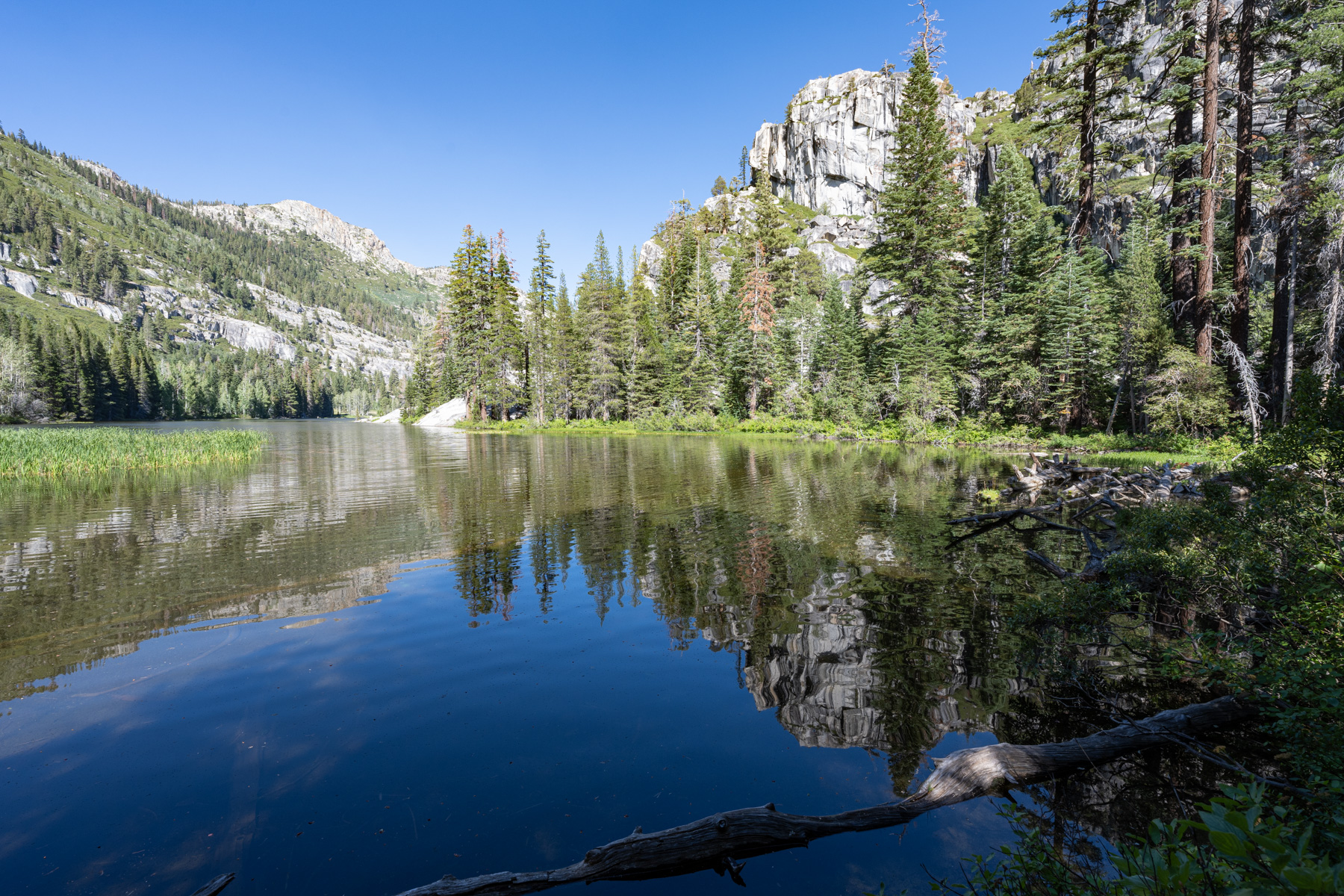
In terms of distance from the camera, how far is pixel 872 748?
5.84 metres

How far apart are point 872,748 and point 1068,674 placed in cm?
281

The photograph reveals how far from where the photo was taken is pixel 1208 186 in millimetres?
20969

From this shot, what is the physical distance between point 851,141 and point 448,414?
89.3 m

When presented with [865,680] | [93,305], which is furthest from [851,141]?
[93,305]

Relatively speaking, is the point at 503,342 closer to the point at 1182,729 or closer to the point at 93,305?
the point at 1182,729

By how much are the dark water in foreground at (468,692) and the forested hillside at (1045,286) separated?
20491 millimetres

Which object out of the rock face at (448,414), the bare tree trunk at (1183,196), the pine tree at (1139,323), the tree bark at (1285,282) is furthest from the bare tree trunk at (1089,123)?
the rock face at (448,414)

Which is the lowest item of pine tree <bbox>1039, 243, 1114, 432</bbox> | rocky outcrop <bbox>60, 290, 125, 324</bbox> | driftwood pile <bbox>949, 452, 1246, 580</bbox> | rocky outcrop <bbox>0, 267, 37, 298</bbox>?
driftwood pile <bbox>949, 452, 1246, 580</bbox>

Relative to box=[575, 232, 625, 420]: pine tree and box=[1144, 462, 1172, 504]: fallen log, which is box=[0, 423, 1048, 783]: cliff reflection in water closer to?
A: box=[1144, 462, 1172, 504]: fallen log

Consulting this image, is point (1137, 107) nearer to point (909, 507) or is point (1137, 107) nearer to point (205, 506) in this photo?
point (909, 507)

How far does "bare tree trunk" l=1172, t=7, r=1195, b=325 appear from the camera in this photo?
22.3 metres

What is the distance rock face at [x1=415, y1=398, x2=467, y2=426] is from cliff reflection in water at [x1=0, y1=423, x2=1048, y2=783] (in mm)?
55078

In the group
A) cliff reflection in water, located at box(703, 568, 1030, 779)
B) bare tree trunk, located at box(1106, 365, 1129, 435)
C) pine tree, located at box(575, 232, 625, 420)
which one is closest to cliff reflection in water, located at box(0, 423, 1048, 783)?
cliff reflection in water, located at box(703, 568, 1030, 779)

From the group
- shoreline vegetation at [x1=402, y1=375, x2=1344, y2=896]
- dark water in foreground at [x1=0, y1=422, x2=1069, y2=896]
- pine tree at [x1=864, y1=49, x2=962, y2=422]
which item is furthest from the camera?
pine tree at [x1=864, y1=49, x2=962, y2=422]
